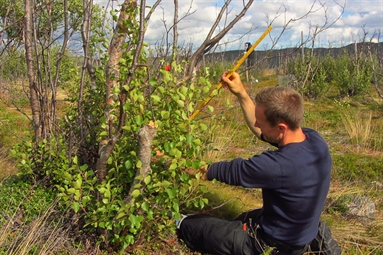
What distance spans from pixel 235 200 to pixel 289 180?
1625 millimetres

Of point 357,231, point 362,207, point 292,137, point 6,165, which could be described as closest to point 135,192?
point 292,137

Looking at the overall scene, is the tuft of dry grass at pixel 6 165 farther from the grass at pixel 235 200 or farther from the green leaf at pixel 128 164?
the green leaf at pixel 128 164

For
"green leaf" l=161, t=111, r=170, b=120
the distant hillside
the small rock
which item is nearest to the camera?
"green leaf" l=161, t=111, r=170, b=120

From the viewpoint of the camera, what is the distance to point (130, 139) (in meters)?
2.43

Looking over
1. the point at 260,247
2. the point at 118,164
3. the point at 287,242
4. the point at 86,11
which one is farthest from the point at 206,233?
the point at 86,11

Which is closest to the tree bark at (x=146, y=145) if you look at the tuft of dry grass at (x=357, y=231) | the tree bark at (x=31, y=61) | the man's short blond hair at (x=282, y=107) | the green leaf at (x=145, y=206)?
the green leaf at (x=145, y=206)

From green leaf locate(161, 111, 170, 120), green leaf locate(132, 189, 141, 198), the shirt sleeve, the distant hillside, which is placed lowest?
green leaf locate(132, 189, 141, 198)

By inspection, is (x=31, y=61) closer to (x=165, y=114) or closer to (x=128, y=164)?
(x=128, y=164)

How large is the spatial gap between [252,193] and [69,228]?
2.27 m

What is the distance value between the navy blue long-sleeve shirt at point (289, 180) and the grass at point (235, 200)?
46 cm

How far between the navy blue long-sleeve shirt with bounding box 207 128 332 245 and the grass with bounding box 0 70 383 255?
46 centimetres

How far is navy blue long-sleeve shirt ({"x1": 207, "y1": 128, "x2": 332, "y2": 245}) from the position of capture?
235 centimetres

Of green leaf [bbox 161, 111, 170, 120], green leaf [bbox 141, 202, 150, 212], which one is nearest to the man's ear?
green leaf [bbox 161, 111, 170, 120]

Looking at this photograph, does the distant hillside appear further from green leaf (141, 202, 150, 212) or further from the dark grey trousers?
green leaf (141, 202, 150, 212)
